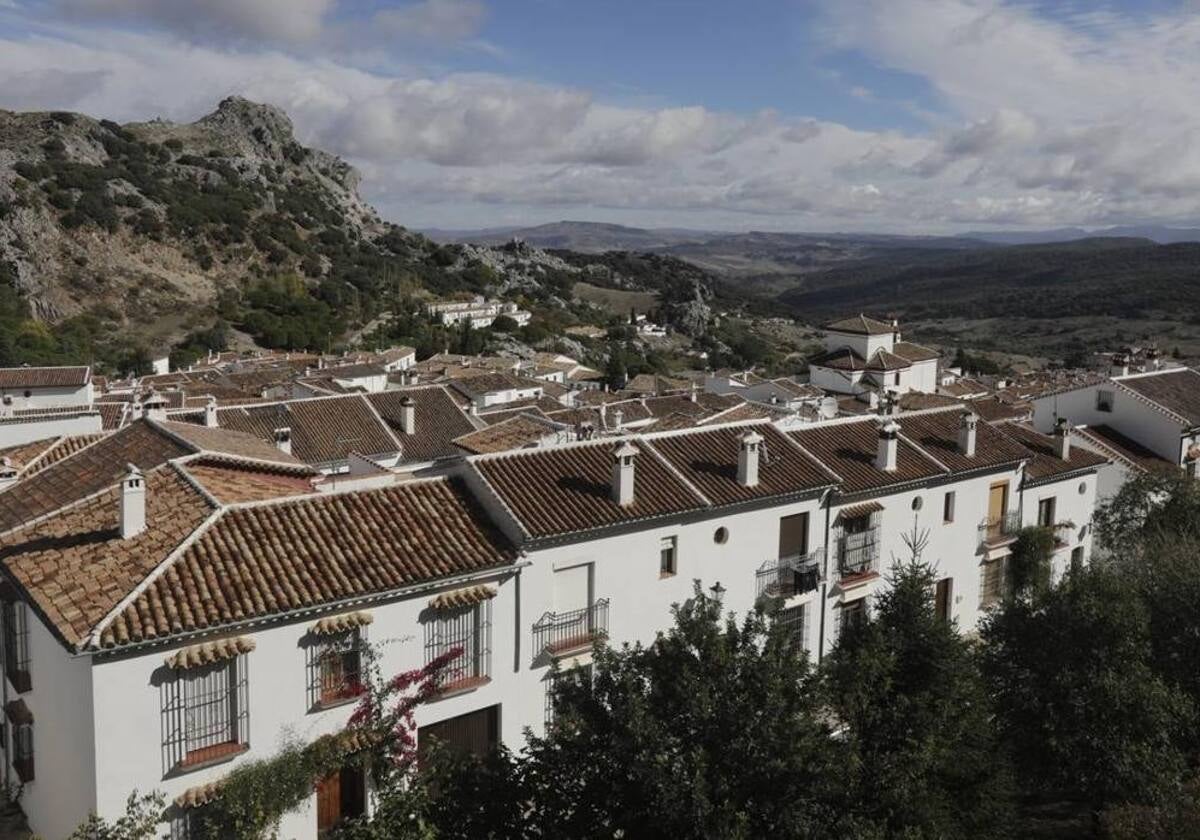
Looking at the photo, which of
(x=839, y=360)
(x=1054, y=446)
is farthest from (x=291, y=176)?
(x=1054, y=446)

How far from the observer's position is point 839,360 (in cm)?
6259

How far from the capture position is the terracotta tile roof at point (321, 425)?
1264 inches

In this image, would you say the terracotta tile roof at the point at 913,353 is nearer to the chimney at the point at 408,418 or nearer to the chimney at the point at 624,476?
the chimney at the point at 408,418

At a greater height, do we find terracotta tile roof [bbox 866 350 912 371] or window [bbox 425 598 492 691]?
terracotta tile roof [bbox 866 350 912 371]

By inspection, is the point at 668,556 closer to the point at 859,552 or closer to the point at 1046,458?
the point at 859,552

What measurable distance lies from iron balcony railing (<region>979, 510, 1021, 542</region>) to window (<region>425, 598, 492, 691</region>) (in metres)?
14.6

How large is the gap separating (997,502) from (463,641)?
1611cm

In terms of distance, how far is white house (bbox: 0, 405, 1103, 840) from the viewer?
1361 cm

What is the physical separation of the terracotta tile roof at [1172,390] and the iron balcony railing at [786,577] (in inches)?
773

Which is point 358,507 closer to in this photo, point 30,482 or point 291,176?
point 30,482

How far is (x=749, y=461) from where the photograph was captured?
2061 cm

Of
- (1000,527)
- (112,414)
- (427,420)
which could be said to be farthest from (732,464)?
(112,414)

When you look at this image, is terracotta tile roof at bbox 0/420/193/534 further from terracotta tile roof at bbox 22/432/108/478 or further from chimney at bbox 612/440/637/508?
chimney at bbox 612/440/637/508

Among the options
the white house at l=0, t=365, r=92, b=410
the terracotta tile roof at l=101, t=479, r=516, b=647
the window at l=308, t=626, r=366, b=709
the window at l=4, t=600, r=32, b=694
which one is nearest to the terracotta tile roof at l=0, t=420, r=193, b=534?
the window at l=4, t=600, r=32, b=694
